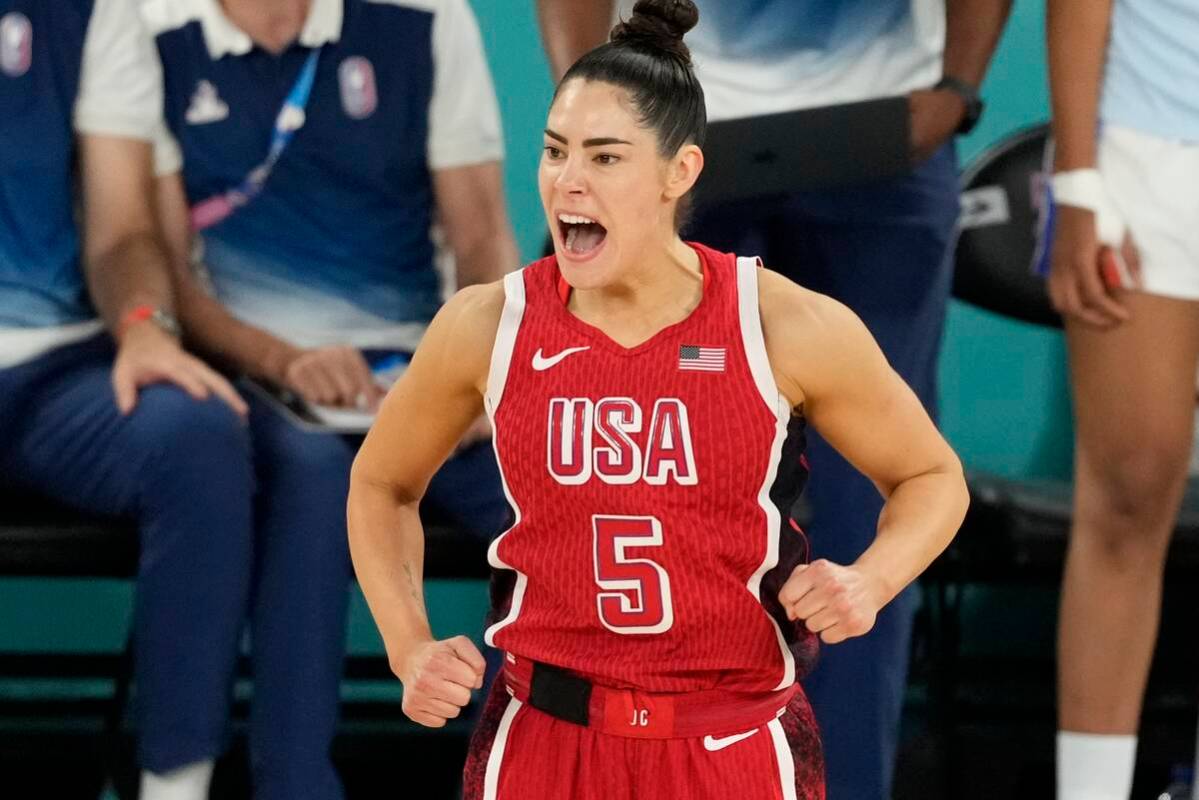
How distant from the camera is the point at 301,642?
10.4ft

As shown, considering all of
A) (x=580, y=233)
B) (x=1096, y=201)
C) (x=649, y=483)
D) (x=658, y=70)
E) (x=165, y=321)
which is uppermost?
(x=658, y=70)

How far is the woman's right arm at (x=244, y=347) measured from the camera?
3432 mm

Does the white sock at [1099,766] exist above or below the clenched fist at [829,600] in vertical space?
below

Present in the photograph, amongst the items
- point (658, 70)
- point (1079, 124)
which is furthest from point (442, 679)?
point (1079, 124)

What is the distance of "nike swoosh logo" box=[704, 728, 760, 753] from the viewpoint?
2131 mm

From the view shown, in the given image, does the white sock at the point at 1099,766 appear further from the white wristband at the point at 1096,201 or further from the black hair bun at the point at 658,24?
the black hair bun at the point at 658,24

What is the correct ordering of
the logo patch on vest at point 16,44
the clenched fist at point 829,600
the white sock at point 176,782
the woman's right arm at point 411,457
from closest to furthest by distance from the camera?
the clenched fist at point 829,600 < the woman's right arm at point 411,457 < the white sock at point 176,782 < the logo patch on vest at point 16,44

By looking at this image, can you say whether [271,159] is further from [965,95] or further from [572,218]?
[572,218]

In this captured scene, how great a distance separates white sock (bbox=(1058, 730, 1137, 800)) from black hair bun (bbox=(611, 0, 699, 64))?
158 centimetres

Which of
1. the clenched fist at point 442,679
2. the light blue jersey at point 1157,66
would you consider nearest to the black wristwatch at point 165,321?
the clenched fist at point 442,679

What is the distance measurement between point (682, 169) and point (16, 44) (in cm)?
188

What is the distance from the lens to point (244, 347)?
351 centimetres

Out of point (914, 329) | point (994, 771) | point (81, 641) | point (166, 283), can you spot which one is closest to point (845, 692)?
point (914, 329)

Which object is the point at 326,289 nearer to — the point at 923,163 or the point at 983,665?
the point at 923,163
